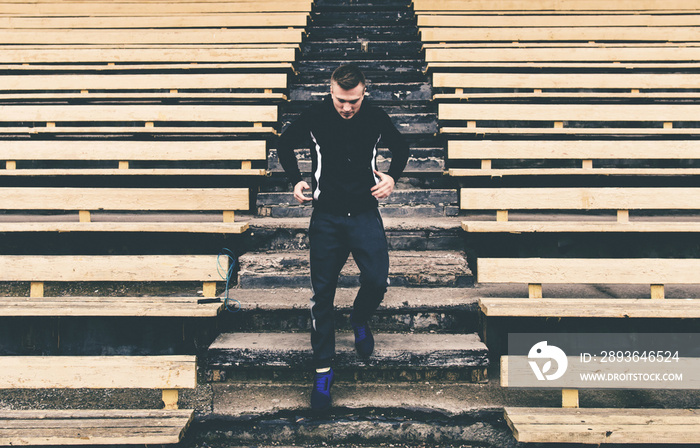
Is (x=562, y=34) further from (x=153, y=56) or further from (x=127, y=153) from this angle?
(x=127, y=153)

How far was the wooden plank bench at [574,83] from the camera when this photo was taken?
3332 millimetres

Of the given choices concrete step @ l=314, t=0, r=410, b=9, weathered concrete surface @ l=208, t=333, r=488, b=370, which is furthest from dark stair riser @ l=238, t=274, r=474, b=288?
concrete step @ l=314, t=0, r=410, b=9

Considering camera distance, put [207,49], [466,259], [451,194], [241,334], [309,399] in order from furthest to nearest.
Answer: [207,49], [451,194], [466,259], [241,334], [309,399]

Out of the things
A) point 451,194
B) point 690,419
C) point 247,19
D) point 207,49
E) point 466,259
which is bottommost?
point 690,419

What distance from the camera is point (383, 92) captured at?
3432 millimetres

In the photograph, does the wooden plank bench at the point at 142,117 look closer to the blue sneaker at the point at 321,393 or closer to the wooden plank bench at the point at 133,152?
the wooden plank bench at the point at 133,152

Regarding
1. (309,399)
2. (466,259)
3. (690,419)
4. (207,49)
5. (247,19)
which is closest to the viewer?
(690,419)

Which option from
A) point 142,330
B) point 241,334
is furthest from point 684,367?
point 142,330

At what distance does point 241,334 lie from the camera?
6.64 ft

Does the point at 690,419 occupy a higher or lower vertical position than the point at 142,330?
lower

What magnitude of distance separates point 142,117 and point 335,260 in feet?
7.40

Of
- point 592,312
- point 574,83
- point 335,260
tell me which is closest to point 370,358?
point 335,260

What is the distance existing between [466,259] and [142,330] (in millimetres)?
1760

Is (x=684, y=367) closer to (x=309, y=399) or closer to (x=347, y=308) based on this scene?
(x=347, y=308)
